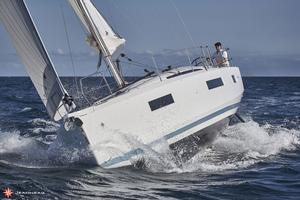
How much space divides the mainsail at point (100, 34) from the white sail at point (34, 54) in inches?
64.1

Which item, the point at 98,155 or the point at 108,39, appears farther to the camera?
the point at 108,39

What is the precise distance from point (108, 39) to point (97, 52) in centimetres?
44

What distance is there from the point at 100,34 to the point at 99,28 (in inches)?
9.3

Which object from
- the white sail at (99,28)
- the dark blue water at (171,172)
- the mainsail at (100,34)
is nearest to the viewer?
the dark blue water at (171,172)

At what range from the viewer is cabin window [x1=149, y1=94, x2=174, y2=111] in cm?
991

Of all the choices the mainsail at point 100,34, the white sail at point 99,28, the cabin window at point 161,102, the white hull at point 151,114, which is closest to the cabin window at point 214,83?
the white hull at point 151,114

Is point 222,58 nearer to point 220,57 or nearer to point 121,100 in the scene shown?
point 220,57

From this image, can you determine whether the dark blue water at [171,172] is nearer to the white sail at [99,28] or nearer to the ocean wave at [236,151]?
the ocean wave at [236,151]

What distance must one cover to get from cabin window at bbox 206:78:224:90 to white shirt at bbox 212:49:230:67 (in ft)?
4.77

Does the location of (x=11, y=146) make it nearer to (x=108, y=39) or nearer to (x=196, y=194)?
(x=108, y=39)

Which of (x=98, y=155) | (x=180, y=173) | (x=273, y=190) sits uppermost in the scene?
(x=98, y=155)

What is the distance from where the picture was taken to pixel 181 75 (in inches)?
440

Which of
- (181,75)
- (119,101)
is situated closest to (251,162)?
(181,75)

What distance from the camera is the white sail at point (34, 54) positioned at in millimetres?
10094
